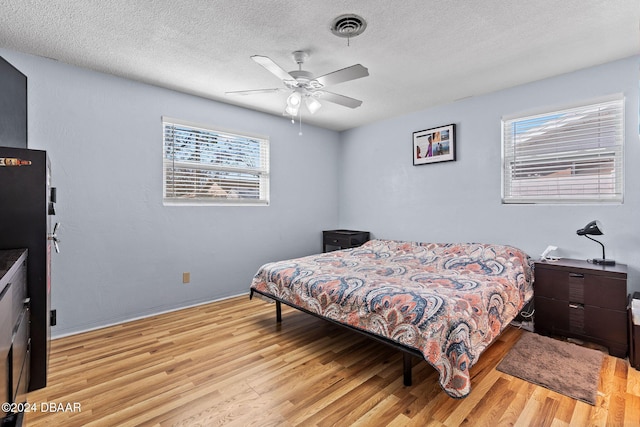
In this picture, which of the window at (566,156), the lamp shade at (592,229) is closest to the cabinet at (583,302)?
the lamp shade at (592,229)

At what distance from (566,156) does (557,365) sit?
2003mm

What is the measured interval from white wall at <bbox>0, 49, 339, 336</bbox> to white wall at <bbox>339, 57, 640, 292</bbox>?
153 cm

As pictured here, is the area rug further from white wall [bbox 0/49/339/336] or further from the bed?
→ white wall [bbox 0/49/339/336]

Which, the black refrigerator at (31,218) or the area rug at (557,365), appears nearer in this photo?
the black refrigerator at (31,218)

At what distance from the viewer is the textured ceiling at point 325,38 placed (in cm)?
198

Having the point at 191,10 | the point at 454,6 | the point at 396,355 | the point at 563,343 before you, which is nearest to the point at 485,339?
the point at 396,355

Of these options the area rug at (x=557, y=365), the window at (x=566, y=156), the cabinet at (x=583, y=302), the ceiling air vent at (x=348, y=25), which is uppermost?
the ceiling air vent at (x=348, y=25)

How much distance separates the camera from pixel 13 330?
1.32 m

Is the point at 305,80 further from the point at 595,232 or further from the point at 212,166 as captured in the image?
the point at 595,232

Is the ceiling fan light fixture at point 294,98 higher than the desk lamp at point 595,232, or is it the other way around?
the ceiling fan light fixture at point 294,98

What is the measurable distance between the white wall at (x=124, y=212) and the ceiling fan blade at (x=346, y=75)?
195 centimetres

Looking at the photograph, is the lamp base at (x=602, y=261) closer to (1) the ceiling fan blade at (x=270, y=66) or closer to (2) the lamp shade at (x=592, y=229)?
(2) the lamp shade at (x=592, y=229)

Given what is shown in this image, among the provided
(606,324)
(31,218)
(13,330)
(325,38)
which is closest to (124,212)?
(31,218)

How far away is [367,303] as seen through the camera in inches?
84.4
